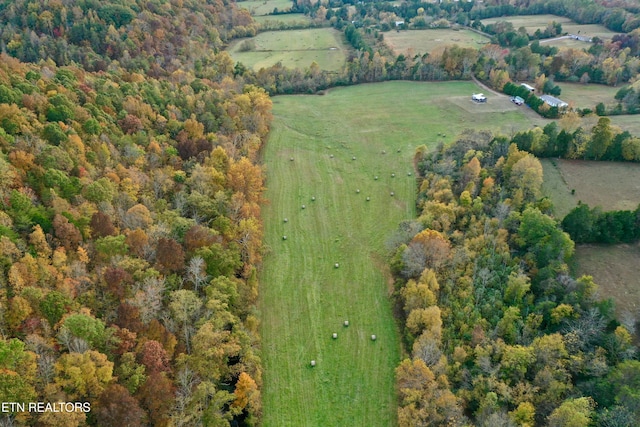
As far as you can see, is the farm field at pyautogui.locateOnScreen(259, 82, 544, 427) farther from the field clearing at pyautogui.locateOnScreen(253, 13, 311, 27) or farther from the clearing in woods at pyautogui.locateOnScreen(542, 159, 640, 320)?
the field clearing at pyautogui.locateOnScreen(253, 13, 311, 27)

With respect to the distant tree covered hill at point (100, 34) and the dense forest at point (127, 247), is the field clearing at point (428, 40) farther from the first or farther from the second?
the dense forest at point (127, 247)

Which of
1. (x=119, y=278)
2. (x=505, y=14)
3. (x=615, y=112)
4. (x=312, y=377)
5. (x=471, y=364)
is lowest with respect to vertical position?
(x=312, y=377)

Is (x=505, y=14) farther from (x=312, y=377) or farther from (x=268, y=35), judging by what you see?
(x=312, y=377)

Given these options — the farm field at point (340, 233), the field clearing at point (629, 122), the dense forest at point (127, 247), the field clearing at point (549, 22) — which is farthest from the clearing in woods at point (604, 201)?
the field clearing at point (549, 22)

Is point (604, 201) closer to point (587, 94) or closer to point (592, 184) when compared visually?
point (592, 184)

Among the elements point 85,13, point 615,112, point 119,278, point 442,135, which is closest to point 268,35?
point 85,13

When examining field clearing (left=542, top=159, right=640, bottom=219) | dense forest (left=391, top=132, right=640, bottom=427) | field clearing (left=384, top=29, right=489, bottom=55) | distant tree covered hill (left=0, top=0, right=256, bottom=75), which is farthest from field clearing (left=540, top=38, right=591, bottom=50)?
distant tree covered hill (left=0, top=0, right=256, bottom=75)

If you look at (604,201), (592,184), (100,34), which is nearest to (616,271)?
(604,201)
